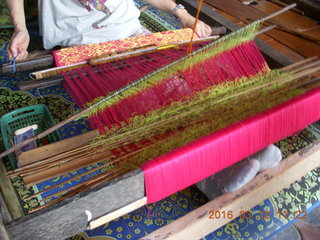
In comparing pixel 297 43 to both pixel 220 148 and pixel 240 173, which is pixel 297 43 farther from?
pixel 220 148

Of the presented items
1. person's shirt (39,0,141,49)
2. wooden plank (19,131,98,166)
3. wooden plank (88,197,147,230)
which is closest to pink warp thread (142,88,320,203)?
wooden plank (88,197,147,230)

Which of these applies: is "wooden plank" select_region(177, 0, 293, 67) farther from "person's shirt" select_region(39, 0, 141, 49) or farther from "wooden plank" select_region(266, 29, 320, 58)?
"person's shirt" select_region(39, 0, 141, 49)

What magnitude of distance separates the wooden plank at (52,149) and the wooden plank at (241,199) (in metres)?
0.45

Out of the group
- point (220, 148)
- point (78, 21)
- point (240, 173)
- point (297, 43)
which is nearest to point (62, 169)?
point (220, 148)

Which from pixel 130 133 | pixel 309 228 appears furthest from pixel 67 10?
pixel 309 228

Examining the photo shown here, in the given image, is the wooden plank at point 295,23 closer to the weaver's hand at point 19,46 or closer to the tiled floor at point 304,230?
the tiled floor at point 304,230

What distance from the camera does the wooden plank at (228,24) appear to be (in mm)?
1529

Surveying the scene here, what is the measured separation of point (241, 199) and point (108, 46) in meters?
1.01

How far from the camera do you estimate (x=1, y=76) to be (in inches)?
81.6

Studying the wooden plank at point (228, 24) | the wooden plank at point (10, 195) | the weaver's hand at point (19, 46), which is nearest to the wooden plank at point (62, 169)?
the wooden plank at point (10, 195)

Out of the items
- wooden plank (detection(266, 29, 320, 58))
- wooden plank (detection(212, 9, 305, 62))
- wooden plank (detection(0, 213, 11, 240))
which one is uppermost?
wooden plank (detection(266, 29, 320, 58))

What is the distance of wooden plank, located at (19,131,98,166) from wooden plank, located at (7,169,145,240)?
0.23m

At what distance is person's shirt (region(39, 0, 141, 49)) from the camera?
1.96m

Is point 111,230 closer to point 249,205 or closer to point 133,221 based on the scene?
point 133,221
